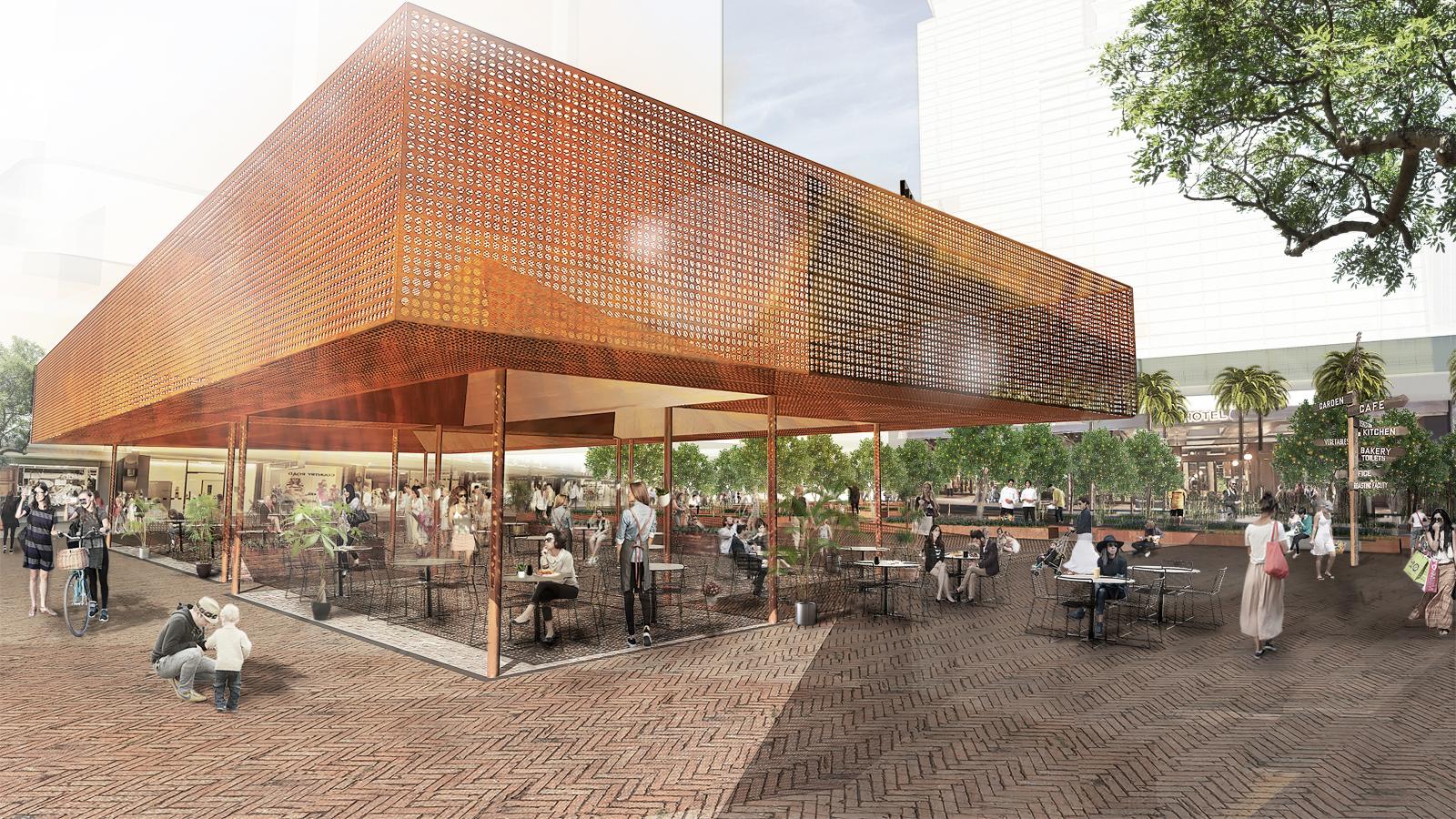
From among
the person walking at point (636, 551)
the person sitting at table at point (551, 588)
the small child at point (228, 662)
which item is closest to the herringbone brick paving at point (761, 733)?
the small child at point (228, 662)

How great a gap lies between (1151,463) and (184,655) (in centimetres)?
3139

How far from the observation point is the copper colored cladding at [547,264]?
6.32 m

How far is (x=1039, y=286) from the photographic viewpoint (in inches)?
524

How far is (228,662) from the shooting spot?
6.51 metres


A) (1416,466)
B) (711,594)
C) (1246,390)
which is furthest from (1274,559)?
(1246,390)

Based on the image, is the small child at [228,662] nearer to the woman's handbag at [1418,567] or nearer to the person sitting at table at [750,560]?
the person sitting at table at [750,560]

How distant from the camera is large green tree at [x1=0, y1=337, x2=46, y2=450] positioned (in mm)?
27969

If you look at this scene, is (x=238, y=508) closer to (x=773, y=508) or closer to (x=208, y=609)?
(x=208, y=609)

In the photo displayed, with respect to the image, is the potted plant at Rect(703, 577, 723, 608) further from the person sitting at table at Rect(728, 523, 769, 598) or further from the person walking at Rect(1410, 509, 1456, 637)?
the person walking at Rect(1410, 509, 1456, 637)

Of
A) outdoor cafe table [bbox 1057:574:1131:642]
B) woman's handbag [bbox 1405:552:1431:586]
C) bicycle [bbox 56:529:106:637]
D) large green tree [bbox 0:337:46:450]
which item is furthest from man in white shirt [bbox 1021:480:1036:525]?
large green tree [bbox 0:337:46:450]

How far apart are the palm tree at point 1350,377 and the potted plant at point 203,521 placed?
4049 cm

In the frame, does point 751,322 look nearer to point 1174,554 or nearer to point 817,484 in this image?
point 1174,554

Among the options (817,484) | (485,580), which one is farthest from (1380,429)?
(817,484)

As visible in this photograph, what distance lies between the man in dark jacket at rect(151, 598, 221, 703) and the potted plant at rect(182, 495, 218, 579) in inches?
496
